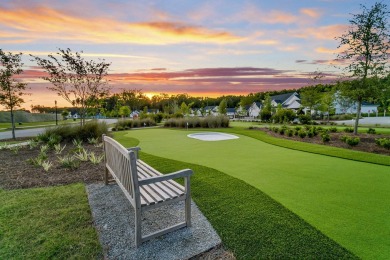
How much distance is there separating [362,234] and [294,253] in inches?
39.6

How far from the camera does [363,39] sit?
10.3m

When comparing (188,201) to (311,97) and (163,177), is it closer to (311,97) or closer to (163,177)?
(163,177)

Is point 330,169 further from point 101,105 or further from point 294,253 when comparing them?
point 101,105

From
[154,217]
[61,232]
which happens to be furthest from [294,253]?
[61,232]

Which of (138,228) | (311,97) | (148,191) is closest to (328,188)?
(148,191)

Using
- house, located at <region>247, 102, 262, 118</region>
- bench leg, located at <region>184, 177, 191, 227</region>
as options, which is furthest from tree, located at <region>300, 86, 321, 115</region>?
bench leg, located at <region>184, 177, 191, 227</region>

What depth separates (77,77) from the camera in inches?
592

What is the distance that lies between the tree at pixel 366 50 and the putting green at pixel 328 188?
634 cm

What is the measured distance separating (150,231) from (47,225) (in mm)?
1494

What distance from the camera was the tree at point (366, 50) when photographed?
9.99 m

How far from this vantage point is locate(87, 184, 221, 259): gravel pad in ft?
7.73

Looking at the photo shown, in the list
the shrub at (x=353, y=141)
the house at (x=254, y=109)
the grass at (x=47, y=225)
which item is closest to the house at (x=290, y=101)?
the house at (x=254, y=109)

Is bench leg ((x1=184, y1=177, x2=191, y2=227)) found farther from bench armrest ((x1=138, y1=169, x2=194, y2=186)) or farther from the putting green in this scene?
the putting green

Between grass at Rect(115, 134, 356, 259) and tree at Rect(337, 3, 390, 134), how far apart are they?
9684 millimetres
